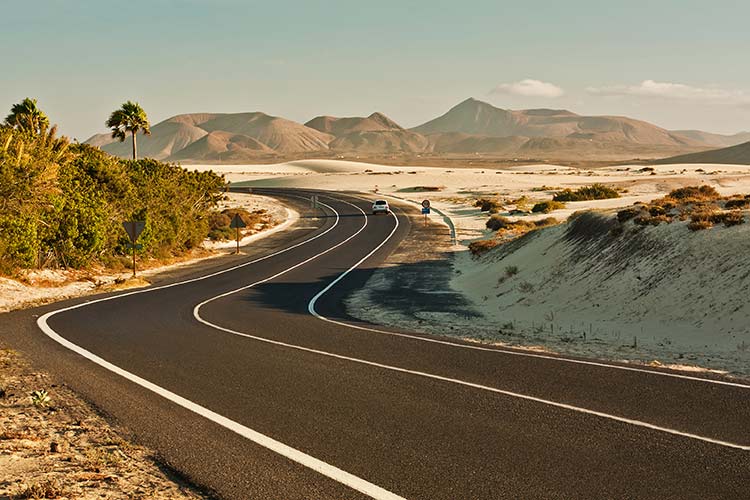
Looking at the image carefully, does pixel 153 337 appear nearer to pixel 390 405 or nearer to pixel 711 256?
pixel 390 405

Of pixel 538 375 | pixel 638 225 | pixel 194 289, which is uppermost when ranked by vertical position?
pixel 638 225

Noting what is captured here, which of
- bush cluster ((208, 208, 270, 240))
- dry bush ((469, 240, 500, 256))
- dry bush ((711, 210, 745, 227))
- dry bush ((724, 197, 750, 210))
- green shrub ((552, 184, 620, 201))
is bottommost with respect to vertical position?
bush cluster ((208, 208, 270, 240))

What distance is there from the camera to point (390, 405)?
378 inches

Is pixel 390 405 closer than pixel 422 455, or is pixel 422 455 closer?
pixel 422 455

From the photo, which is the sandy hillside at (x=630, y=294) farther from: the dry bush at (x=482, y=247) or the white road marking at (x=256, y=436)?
the white road marking at (x=256, y=436)

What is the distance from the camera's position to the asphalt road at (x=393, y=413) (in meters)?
6.89

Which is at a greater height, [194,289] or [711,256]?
[711,256]

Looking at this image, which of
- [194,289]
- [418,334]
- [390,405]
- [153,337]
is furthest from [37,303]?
[390,405]

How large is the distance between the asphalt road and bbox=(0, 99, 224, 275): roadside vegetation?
11.4 meters

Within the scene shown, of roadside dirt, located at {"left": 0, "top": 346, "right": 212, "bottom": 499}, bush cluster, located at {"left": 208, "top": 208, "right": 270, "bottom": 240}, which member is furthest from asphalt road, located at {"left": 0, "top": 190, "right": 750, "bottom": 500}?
bush cluster, located at {"left": 208, "top": 208, "right": 270, "bottom": 240}

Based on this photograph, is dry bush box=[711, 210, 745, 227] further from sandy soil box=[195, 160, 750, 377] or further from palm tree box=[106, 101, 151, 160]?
palm tree box=[106, 101, 151, 160]

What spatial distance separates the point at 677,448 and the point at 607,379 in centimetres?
326

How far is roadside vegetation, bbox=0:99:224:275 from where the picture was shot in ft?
88.5

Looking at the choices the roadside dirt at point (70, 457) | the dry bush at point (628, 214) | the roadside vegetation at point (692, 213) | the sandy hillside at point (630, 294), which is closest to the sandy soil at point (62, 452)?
the roadside dirt at point (70, 457)
